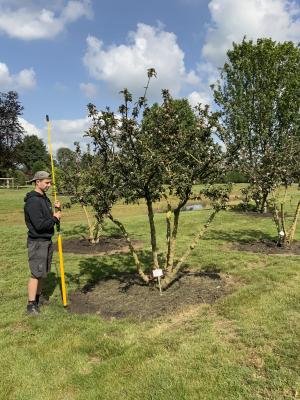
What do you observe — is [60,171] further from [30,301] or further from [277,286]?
[277,286]

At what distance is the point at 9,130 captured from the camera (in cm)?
4859

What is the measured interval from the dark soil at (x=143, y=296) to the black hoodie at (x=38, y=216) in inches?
62.0

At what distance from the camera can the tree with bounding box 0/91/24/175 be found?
157 ft

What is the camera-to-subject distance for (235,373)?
5.23 metres

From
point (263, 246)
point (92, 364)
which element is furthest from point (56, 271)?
point (263, 246)

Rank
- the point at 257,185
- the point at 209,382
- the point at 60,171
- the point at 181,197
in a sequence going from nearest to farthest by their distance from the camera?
the point at 209,382
the point at 181,197
the point at 257,185
the point at 60,171

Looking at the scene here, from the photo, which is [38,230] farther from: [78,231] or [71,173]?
[78,231]

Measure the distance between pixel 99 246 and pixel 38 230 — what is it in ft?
21.9

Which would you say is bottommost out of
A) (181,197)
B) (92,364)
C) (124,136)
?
(92,364)

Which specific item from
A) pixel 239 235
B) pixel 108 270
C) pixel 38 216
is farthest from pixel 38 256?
pixel 239 235

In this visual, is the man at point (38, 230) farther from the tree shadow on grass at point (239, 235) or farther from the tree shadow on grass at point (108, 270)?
the tree shadow on grass at point (239, 235)

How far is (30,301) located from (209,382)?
13.2 feet

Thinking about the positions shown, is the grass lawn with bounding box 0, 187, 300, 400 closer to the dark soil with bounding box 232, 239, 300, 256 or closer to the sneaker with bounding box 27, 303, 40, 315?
the sneaker with bounding box 27, 303, 40, 315

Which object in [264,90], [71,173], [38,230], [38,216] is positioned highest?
[264,90]
